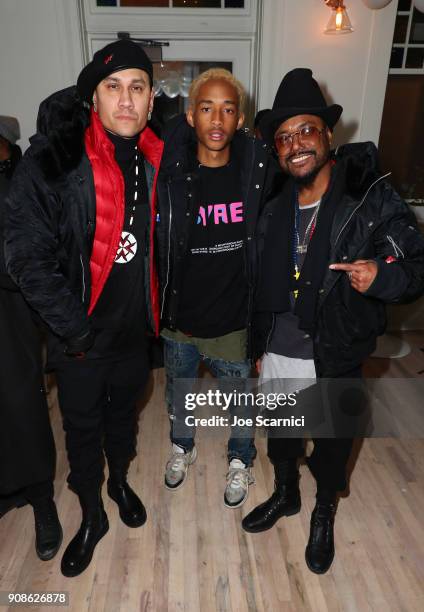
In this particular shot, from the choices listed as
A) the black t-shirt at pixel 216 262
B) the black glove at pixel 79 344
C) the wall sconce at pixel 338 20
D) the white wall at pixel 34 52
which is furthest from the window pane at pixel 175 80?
the black glove at pixel 79 344

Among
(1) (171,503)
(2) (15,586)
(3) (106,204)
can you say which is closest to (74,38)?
(3) (106,204)

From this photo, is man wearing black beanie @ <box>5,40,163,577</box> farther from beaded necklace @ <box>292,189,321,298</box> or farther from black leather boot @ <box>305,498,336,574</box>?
black leather boot @ <box>305,498,336,574</box>

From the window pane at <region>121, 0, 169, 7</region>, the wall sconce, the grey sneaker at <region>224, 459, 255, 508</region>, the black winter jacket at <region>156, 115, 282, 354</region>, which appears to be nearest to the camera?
the black winter jacket at <region>156, 115, 282, 354</region>

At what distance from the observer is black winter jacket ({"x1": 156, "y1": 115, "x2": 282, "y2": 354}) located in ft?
6.21

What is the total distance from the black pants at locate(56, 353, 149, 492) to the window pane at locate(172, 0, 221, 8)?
3.16 meters

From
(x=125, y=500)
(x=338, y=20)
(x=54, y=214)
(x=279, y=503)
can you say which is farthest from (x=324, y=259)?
(x=338, y=20)

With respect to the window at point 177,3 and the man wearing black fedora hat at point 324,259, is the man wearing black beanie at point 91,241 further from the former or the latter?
the window at point 177,3

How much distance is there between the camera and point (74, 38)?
3623 mm

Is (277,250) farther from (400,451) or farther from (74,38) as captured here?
(74,38)

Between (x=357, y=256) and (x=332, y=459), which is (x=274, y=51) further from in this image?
(x=332, y=459)

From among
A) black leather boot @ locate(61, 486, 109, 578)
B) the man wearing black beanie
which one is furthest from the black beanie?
black leather boot @ locate(61, 486, 109, 578)

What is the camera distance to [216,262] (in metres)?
2.01

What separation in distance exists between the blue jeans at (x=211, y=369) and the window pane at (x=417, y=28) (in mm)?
3431

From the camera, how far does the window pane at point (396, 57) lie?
3.86m
